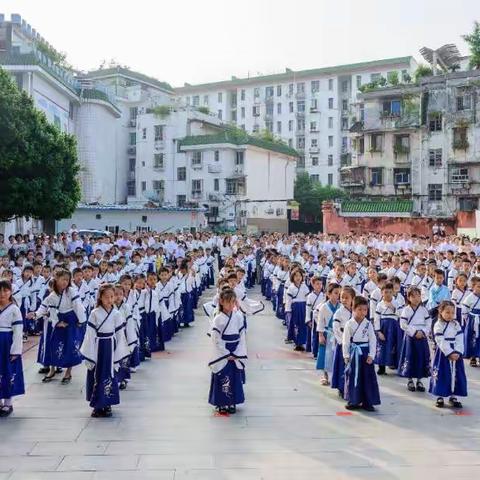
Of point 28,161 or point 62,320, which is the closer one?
point 62,320

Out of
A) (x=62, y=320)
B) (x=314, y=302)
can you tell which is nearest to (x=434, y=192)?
(x=314, y=302)

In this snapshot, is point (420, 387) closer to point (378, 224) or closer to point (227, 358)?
point (227, 358)

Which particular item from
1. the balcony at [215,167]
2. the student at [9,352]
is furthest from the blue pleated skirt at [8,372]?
the balcony at [215,167]

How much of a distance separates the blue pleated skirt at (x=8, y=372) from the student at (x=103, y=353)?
88 centimetres

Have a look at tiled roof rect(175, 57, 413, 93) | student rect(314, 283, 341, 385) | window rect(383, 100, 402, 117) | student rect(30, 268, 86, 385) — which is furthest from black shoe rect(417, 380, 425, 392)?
tiled roof rect(175, 57, 413, 93)

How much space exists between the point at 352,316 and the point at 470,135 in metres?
37.1

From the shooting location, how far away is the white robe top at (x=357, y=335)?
8758 millimetres

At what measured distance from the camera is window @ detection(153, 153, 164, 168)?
52.1m

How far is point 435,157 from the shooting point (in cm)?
4419

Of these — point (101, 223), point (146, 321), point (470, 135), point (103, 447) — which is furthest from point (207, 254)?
point (470, 135)

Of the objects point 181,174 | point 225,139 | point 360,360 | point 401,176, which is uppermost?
point 225,139

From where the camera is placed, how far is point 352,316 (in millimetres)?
8961

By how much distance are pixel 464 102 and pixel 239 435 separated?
129 feet

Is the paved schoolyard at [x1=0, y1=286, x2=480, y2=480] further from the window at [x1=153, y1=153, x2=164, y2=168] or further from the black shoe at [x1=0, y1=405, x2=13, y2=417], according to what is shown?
the window at [x1=153, y1=153, x2=164, y2=168]
